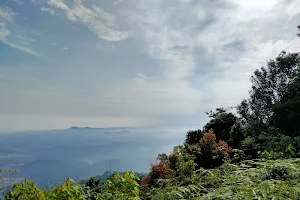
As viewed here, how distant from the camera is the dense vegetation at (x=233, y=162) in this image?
1.72 metres

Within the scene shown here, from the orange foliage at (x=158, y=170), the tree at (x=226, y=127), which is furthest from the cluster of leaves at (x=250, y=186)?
Answer: the tree at (x=226, y=127)

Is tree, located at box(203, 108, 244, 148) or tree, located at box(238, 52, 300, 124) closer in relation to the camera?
tree, located at box(203, 108, 244, 148)

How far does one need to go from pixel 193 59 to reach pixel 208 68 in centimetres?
107

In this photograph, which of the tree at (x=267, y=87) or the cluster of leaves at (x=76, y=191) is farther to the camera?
the tree at (x=267, y=87)

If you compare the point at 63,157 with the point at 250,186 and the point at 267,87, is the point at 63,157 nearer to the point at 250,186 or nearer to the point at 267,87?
the point at 267,87

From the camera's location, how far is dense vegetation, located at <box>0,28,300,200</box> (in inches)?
67.9

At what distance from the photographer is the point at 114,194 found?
172 centimetres

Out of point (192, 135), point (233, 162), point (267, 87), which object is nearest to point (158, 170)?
point (233, 162)

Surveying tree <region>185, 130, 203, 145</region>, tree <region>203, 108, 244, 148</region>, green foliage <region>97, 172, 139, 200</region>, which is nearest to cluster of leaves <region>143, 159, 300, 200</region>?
green foliage <region>97, 172, 139, 200</region>

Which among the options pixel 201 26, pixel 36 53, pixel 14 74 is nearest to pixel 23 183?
pixel 14 74

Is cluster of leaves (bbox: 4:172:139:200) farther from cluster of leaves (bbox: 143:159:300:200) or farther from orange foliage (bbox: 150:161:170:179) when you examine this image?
orange foliage (bbox: 150:161:170:179)

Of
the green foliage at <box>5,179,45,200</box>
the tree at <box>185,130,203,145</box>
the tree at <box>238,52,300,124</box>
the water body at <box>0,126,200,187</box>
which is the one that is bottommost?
the water body at <box>0,126,200,187</box>

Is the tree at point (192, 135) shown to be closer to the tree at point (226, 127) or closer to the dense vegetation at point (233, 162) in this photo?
the dense vegetation at point (233, 162)

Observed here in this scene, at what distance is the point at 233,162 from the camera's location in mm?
6633
